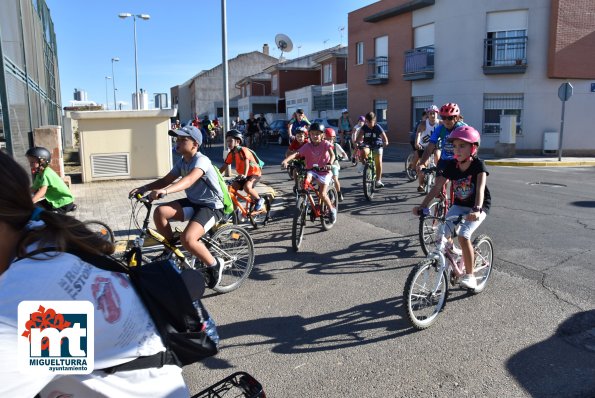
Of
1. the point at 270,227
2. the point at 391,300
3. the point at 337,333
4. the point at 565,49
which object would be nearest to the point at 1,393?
the point at 337,333

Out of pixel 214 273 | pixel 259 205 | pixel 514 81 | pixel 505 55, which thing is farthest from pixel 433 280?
pixel 505 55

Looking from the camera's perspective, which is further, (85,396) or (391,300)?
(391,300)

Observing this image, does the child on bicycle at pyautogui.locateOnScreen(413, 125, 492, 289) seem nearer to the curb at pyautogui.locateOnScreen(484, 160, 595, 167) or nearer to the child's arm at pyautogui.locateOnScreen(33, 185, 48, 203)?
the child's arm at pyautogui.locateOnScreen(33, 185, 48, 203)

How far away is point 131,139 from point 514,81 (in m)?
18.5

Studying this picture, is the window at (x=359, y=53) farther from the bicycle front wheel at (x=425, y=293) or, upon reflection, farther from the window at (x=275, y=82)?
the bicycle front wheel at (x=425, y=293)

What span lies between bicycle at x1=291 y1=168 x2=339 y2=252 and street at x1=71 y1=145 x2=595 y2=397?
0.19m

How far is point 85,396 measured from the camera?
1.50m

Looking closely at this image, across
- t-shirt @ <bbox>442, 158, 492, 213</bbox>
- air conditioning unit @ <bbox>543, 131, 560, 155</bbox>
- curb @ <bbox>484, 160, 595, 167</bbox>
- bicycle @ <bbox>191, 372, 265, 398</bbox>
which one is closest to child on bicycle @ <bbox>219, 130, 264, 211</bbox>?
t-shirt @ <bbox>442, 158, 492, 213</bbox>

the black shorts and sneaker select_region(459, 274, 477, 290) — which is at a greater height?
the black shorts

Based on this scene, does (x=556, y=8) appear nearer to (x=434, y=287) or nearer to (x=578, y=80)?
(x=578, y=80)

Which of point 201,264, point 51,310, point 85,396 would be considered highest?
point 51,310

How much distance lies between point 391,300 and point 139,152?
36.0 feet

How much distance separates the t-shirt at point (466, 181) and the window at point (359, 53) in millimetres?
29618

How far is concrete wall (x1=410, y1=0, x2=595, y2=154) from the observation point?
939 inches
